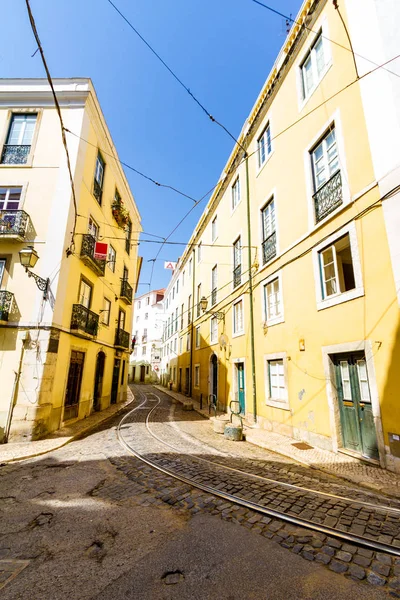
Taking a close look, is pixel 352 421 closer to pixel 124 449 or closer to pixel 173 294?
pixel 124 449

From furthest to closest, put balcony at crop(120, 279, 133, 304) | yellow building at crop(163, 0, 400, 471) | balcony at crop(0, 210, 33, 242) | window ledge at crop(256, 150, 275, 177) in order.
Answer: balcony at crop(120, 279, 133, 304), window ledge at crop(256, 150, 275, 177), balcony at crop(0, 210, 33, 242), yellow building at crop(163, 0, 400, 471)

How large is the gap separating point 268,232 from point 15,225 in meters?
9.82

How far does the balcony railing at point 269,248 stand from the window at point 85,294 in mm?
7999

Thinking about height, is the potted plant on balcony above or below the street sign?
above

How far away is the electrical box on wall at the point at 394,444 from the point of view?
530 centimetres

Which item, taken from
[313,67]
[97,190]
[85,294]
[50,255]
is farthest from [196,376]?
[313,67]

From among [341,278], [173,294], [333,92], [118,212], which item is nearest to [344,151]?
[333,92]

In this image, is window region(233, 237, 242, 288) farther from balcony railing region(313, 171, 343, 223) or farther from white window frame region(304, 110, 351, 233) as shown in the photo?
balcony railing region(313, 171, 343, 223)

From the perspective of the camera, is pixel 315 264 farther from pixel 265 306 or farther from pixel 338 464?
pixel 338 464

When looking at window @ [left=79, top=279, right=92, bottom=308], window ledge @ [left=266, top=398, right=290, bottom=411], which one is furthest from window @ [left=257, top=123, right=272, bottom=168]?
window ledge @ [left=266, top=398, right=290, bottom=411]

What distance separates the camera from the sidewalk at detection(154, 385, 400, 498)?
4.80 meters

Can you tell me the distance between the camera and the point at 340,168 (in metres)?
7.36

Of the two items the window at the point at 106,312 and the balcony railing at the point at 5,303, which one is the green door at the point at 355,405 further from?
the window at the point at 106,312

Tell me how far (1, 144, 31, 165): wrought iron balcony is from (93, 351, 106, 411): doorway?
31.1 ft
